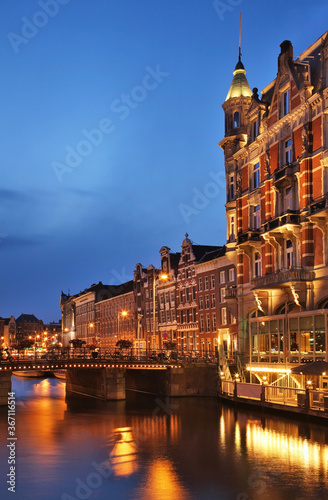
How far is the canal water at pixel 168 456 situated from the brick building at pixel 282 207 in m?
7.39

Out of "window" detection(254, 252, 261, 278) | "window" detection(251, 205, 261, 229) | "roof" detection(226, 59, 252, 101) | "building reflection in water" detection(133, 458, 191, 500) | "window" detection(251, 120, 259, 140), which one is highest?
"roof" detection(226, 59, 252, 101)

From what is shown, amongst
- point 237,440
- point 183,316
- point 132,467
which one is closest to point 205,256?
point 183,316

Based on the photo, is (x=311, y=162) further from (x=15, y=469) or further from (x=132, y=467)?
(x=15, y=469)

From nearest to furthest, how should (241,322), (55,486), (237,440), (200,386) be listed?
(55,486), (237,440), (241,322), (200,386)

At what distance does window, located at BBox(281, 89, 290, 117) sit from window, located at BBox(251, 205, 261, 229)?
29.3 feet

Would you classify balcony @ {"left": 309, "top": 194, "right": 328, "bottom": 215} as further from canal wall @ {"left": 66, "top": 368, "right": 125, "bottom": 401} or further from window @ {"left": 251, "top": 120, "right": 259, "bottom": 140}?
canal wall @ {"left": 66, "top": 368, "right": 125, "bottom": 401}

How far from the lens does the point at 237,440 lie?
108 ft

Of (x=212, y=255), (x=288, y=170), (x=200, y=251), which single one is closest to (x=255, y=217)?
(x=288, y=170)

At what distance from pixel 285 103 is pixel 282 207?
28.0 feet


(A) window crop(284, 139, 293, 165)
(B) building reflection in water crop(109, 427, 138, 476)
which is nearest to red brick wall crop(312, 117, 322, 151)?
(A) window crop(284, 139, 293, 165)

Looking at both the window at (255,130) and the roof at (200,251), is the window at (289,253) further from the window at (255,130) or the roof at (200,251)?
the roof at (200,251)

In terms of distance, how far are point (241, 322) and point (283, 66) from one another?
73.7 ft

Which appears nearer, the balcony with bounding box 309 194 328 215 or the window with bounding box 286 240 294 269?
the balcony with bounding box 309 194 328 215

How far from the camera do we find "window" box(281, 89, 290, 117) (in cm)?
4881
